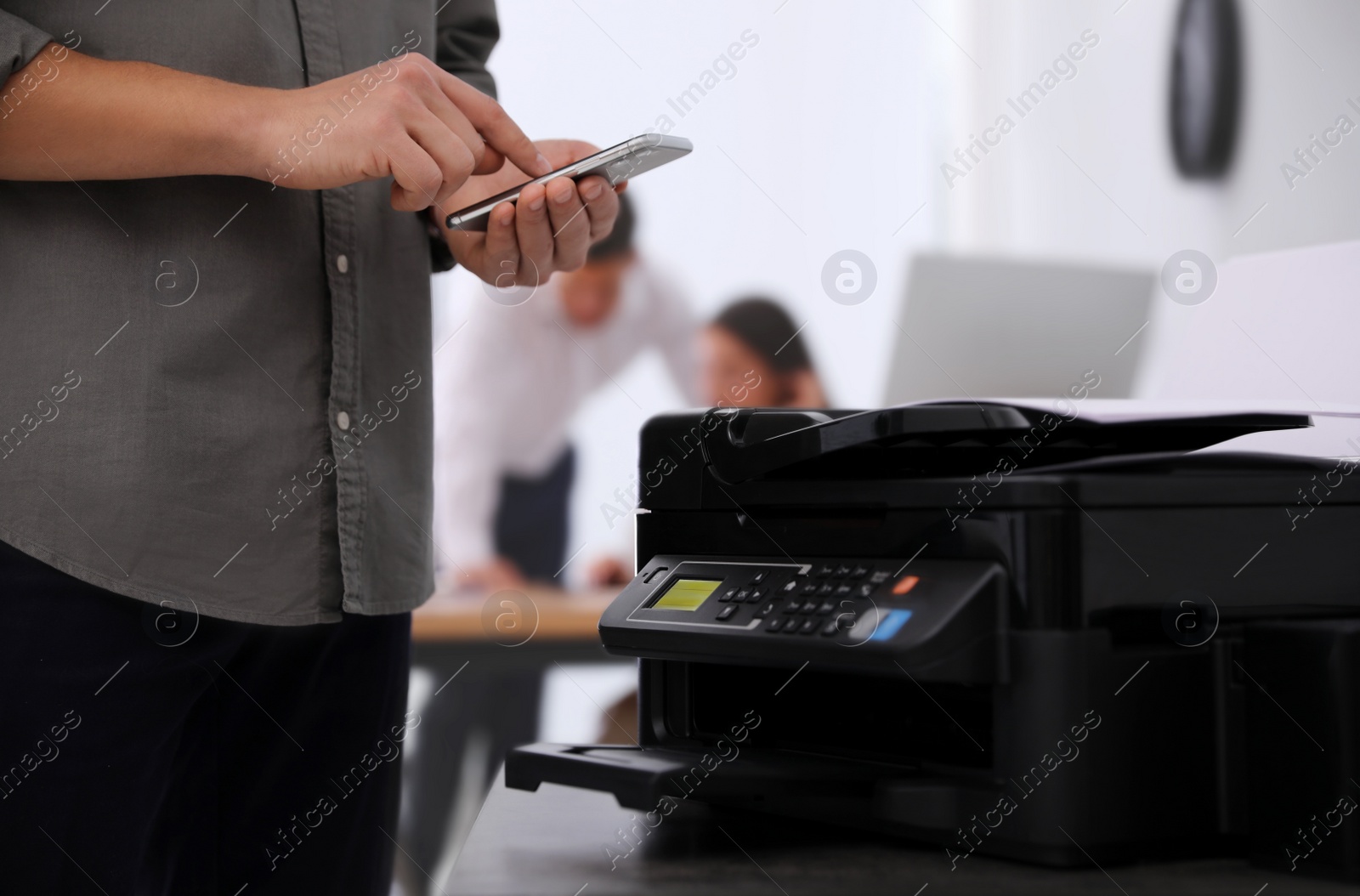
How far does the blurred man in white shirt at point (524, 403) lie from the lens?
10.9ft

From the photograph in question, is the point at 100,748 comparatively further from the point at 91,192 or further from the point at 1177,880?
the point at 1177,880

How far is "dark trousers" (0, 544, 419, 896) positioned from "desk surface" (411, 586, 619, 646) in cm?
118

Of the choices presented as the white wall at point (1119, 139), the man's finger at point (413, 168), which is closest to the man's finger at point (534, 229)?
the man's finger at point (413, 168)

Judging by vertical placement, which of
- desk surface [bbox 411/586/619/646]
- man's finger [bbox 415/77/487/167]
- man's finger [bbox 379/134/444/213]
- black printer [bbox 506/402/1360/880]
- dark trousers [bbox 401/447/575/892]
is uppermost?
man's finger [bbox 415/77/487/167]

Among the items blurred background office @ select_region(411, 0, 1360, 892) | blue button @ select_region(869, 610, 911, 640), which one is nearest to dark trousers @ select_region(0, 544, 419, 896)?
blue button @ select_region(869, 610, 911, 640)

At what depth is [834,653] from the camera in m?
0.64

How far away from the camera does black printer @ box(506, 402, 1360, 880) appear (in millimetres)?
629

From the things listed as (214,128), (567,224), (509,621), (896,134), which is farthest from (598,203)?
(896,134)

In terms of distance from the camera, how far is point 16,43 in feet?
2.68

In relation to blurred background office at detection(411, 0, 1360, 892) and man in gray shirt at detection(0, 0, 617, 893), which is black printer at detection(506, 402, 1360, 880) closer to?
man in gray shirt at detection(0, 0, 617, 893)

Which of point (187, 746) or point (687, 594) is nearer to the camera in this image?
point (687, 594)

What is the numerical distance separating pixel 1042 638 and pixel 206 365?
27.5 inches

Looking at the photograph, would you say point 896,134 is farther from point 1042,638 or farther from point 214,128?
point 1042,638

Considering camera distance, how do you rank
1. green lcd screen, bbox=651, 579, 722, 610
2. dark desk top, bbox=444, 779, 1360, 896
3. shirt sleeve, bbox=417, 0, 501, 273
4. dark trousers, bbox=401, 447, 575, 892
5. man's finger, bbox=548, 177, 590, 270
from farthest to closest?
dark trousers, bbox=401, 447, 575, 892 → shirt sleeve, bbox=417, 0, 501, 273 → man's finger, bbox=548, 177, 590, 270 → green lcd screen, bbox=651, 579, 722, 610 → dark desk top, bbox=444, 779, 1360, 896
